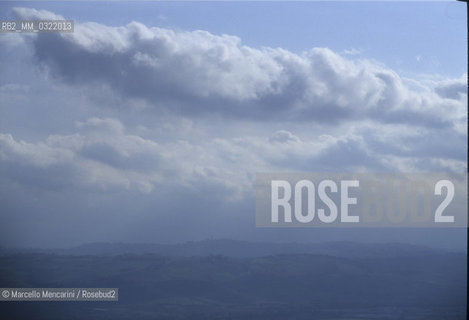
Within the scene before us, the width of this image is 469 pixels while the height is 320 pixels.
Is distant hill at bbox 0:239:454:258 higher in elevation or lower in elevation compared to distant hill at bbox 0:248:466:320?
higher

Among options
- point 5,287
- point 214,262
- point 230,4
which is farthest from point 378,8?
point 5,287

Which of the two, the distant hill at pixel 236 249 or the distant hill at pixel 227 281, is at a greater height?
the distant hill at pixel 236 249

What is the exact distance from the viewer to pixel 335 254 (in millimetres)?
3633

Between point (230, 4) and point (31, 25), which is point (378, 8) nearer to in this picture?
point (230, 4)

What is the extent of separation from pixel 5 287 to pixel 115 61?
188 cm

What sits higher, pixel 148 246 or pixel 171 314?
pixel 148 246

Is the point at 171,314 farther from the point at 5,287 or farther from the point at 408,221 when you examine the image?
the point at 408,221

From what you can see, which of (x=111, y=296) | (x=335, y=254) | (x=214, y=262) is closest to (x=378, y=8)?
(x=335, y=254)

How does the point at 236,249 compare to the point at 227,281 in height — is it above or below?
above

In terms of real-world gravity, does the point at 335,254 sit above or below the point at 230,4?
below

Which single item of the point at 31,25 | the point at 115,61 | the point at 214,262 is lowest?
the point at 214,262

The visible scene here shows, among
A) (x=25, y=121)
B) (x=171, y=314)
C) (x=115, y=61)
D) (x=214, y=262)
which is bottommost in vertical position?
(x=171, y=314)

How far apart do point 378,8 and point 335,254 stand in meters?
1.90

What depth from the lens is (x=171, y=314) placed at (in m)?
3.67
